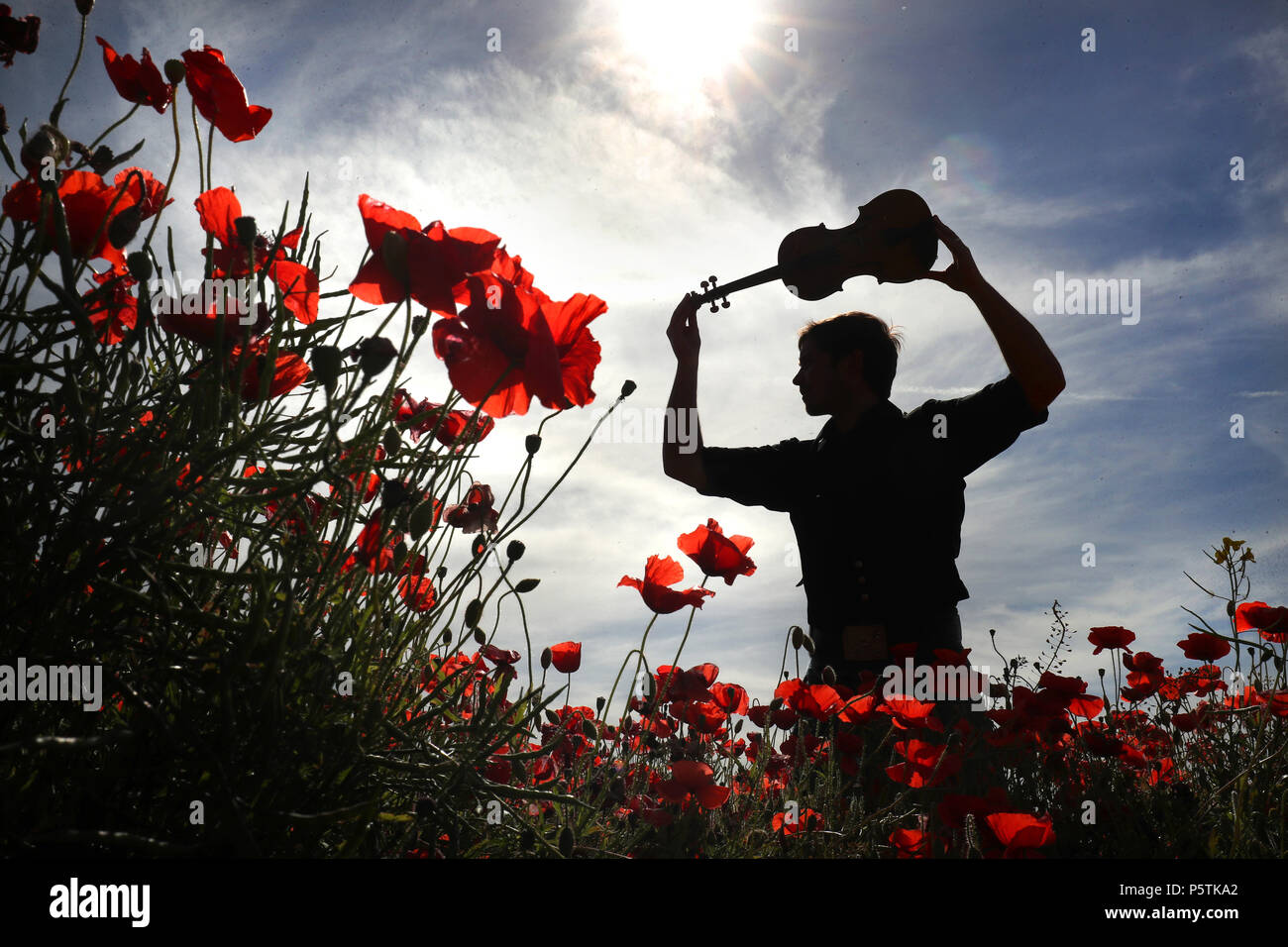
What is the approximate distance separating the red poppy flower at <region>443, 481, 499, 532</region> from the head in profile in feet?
9.33

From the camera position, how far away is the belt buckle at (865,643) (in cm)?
330

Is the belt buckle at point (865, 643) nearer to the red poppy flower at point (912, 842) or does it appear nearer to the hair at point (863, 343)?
the hair at point (863, 343)

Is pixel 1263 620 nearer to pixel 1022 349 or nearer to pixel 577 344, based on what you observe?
pixel 1022 349

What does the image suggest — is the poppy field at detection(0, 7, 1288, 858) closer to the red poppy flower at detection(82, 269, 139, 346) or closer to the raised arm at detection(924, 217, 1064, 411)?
the red poppy flower at detection(82, 269, 139, 346)

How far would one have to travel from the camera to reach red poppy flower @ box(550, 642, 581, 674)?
93.5 inches

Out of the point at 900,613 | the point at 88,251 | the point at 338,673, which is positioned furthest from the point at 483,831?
the point at 900,613

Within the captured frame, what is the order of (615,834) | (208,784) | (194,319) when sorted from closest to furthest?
(208,784) → (194,319) → (615,834)

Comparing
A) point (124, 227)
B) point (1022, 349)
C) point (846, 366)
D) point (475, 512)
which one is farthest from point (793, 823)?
point (846, 366)

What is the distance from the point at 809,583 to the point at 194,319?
3367 millimetres

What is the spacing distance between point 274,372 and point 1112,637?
3308 mm

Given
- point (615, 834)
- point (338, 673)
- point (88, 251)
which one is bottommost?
point (615, 834)

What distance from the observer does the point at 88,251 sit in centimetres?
111

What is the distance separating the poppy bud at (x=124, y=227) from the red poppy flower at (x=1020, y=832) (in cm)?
160
